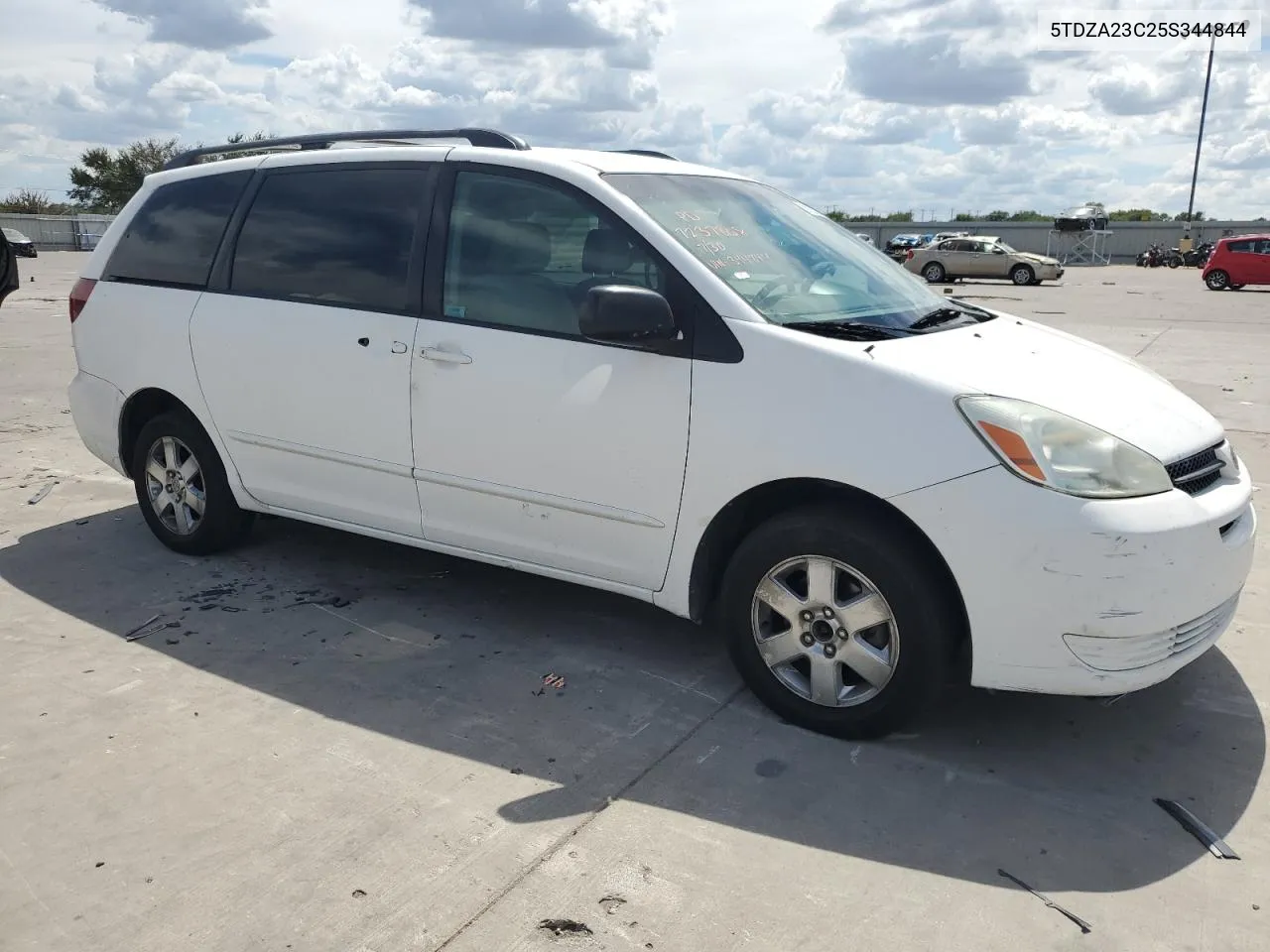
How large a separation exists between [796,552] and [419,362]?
5.35 ft

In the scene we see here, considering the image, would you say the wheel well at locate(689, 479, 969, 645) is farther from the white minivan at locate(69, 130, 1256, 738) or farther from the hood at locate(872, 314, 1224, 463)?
the hood at locate(872, 314, 1224, 463)

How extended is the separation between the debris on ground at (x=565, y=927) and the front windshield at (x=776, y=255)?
1.93 m

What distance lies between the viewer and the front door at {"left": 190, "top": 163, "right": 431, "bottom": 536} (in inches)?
170

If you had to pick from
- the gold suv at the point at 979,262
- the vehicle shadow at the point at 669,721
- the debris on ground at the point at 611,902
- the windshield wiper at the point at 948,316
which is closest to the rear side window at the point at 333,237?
the vehicle shadow at the point at 669,721

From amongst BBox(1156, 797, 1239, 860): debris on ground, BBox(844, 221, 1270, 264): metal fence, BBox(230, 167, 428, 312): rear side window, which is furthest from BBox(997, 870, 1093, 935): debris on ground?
BBox(844, 221, 1270, 264): metal fence

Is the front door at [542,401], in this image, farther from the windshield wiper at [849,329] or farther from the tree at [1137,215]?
the tree at [1137,215]

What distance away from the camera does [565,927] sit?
2.64m

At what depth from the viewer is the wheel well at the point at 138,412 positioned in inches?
205

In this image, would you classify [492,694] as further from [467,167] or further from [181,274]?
[181,274]

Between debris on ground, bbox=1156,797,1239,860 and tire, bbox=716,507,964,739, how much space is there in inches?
27.9

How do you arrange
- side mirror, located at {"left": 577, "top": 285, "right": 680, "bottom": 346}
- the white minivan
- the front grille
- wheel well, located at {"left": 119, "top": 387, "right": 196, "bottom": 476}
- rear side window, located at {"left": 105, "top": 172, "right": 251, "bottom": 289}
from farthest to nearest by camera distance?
wheel well, located at {"left": 119, "top": 387, "right": 196, "bottom": 476}, rear side window, located at {"left": 105, "top": 172, "right": 251, "bottom": 289}, side mirror, located at {"left": 577, "top": 285, "right": 680, "bottom": 346}, the front grille, the white minivan

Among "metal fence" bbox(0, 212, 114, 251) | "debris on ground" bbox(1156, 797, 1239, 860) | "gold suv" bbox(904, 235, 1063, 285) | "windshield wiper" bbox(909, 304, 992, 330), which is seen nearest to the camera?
"debris on ground" bbox(1156, 797, 1239, 860)

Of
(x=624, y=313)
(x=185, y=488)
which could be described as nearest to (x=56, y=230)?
(x=185, y=488)

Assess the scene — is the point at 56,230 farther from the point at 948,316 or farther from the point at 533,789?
the point at 533,789
